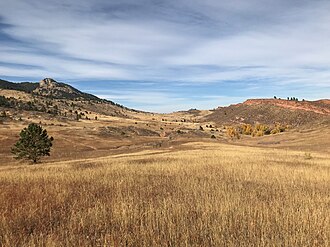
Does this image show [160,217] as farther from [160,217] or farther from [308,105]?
[308,105]

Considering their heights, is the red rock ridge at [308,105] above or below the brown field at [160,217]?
above

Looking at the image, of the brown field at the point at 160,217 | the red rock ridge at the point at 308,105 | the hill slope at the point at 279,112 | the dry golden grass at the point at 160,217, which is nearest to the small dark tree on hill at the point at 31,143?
the dry golden grass at the point at 160,217

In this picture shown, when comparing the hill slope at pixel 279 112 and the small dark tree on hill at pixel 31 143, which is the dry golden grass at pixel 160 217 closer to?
the small dark tree on hill at pixel 31 143

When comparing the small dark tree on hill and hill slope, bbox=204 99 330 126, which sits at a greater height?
hill slope, bbox=204 99 330 126

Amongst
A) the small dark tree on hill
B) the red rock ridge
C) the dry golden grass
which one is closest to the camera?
the dry golden grass

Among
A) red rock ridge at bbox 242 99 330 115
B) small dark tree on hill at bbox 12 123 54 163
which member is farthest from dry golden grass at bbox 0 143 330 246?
red rock ridge at bbox 242 99 330 115

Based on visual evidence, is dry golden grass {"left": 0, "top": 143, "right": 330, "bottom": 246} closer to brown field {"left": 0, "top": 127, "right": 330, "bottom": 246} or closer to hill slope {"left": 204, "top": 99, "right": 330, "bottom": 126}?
brown field {"left": 0, "top": 127, "right": 330, "bottom": 246}

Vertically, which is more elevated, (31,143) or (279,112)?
(279,112)

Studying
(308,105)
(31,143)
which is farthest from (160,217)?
(308,105)

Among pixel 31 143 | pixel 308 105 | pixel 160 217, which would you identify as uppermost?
pixel 308 105

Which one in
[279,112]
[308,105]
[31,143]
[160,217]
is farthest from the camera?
[308,105]

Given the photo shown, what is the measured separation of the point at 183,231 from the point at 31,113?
129424 millimetres

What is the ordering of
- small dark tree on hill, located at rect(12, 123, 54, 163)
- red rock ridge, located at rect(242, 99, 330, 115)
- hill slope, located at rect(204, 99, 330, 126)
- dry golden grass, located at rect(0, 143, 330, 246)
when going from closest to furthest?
dry golden grass, located at rect(0, 143, 330, 246) < small dark tree on hill, located at rect(12, 123, 54, 163) < hill slope, located at rect(204, 99, 330, 126) < red rock ridge, located at rect(242, 99, 330, 115)

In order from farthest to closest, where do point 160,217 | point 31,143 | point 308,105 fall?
point 308,105 → point 31,143 → point 160,217
